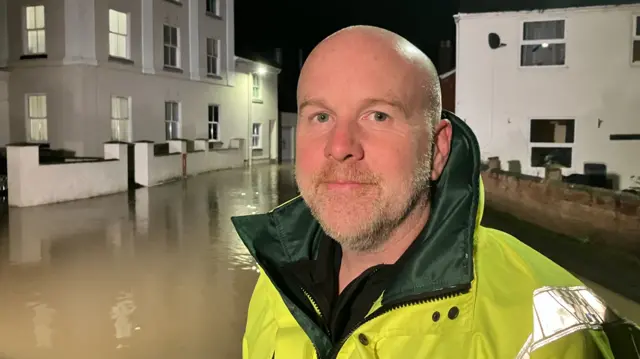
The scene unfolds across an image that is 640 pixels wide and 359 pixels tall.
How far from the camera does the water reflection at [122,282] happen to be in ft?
15.1

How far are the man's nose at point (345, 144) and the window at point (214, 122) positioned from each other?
2143 cm

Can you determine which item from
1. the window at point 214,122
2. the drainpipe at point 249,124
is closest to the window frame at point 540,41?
the window at point 214,122

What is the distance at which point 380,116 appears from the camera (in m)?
1.46

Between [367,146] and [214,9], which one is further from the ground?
[214,9]

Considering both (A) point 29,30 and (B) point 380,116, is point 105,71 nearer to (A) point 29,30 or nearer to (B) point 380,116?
(A) point 29,30

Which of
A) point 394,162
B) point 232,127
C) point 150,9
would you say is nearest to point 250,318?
point 394,162

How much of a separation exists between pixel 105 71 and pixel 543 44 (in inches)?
445

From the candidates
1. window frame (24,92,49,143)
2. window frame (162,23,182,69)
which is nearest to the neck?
window frame (24,92,49,143)

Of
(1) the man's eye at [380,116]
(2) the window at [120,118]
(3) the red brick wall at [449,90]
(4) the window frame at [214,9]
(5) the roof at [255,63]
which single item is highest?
(4) the window frame at [214,9]

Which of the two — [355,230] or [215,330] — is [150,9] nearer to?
[215,330]

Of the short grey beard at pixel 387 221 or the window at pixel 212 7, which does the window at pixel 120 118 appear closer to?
the window at pixel 212 7

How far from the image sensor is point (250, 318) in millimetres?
1881

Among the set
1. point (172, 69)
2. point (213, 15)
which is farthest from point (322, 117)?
point (213, 15)

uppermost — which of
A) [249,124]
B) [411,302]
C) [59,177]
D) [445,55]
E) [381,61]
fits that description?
[445,55]
